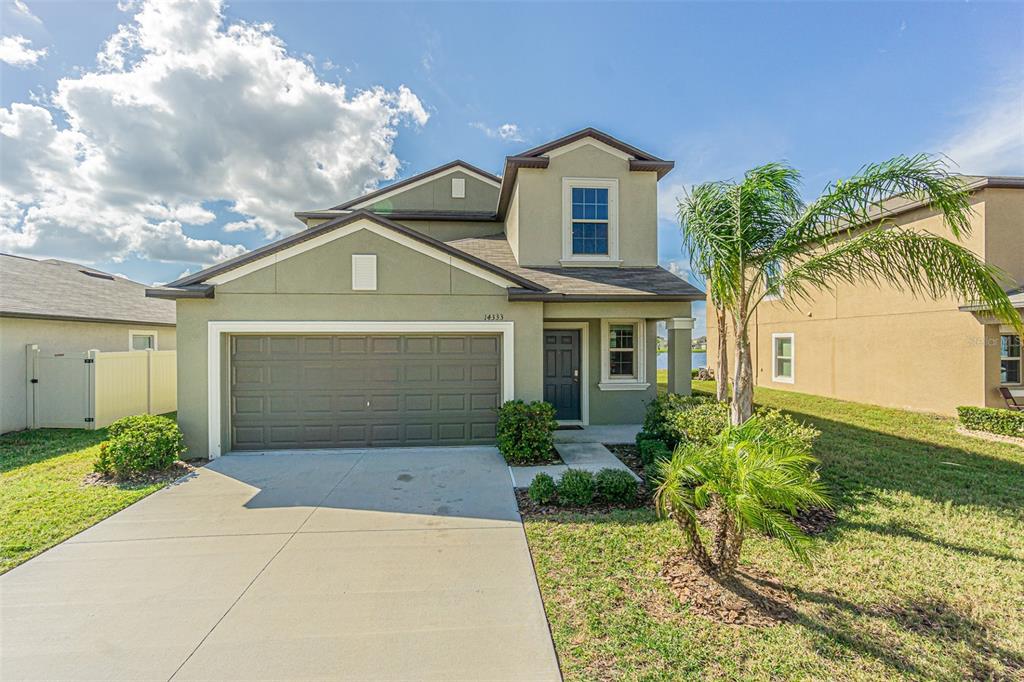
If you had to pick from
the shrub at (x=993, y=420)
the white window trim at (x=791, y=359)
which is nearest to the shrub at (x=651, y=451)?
the shrub at (x=993, y=420)

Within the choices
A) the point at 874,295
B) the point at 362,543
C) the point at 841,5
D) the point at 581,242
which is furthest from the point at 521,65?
the point at 874,295

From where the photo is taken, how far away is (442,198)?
1414cm

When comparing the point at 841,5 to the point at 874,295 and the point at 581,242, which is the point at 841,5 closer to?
the point at 581,242

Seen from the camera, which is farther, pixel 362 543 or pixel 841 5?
pixel 841 5

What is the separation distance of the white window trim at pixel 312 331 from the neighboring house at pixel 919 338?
5690 mm

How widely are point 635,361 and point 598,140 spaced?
18.6 feet

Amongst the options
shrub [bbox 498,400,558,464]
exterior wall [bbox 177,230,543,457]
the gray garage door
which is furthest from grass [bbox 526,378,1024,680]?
exterior wall [bbox 177,230,543,457]

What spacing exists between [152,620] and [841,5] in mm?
14374

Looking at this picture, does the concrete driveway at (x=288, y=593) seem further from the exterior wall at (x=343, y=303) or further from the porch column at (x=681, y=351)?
the porch column at (x=681, y=351)

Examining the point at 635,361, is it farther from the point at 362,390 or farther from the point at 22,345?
the point at 22,345

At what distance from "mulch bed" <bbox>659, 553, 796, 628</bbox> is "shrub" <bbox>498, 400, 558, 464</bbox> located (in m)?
3.53

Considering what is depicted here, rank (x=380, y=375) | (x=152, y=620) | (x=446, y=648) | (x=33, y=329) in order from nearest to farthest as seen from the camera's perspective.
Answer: (x=446, y=648) < (x=152, y=620) < (x=380, y=375) < (x=33, y=329)

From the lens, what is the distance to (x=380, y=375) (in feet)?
27.3

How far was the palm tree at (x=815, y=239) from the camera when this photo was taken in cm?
534
